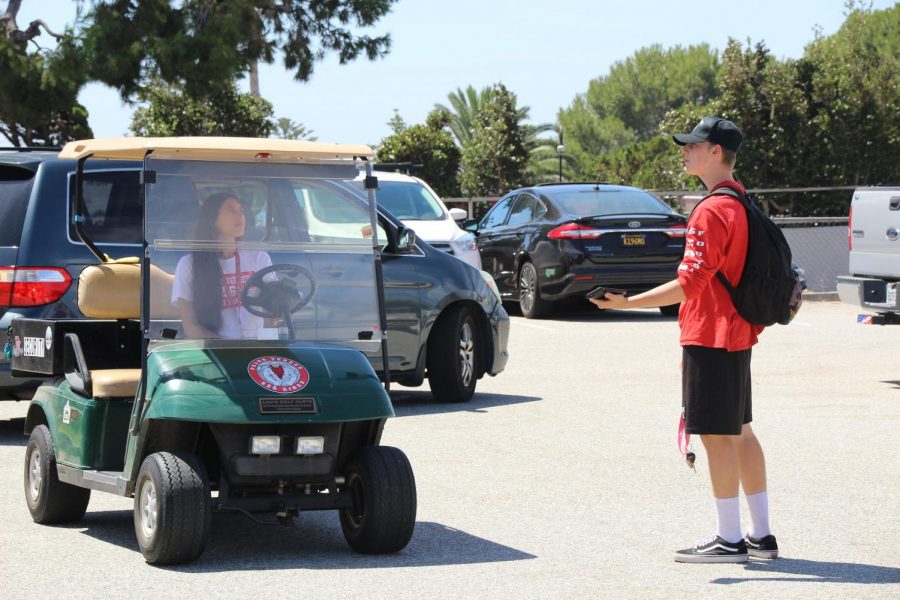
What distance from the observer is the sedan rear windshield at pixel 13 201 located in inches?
395

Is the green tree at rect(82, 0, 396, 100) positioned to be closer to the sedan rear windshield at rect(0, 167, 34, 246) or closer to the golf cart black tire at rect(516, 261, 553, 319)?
the golf cart black tire at rect(516, 261, 553, 319)

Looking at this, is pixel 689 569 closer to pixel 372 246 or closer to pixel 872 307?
pixel 372 246

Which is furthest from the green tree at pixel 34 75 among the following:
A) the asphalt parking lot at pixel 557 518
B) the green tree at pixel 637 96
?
the green tree at pixel 637 96

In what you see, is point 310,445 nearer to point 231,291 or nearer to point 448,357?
point 231,291

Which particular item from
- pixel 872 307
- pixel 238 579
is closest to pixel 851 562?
pixel 238 579

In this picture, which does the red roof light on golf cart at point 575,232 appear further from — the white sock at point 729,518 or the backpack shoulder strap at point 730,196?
the white sock at point 729,518

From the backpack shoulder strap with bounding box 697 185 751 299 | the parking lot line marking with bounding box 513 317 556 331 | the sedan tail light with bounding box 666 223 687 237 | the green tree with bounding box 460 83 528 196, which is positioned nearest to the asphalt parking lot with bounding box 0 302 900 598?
the backpack shoulder strap with bounding box 697 185 751 299

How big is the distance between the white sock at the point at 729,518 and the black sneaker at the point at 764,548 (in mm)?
127

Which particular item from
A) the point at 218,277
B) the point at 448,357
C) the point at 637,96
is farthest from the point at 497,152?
the point at 637,96

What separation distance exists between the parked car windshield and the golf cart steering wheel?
9984 millimetres

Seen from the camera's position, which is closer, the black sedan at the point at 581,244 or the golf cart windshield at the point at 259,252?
the golf cart windshield at the point at 259,252

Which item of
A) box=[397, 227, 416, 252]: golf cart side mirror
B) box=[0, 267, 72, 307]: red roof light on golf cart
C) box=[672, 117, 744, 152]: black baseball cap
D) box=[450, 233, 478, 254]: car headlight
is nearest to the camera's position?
box=[672, 117, 744, 152]: black baseball cap

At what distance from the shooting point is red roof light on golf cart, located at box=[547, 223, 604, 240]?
63.7 feet

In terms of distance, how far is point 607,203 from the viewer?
2017 centimetres
